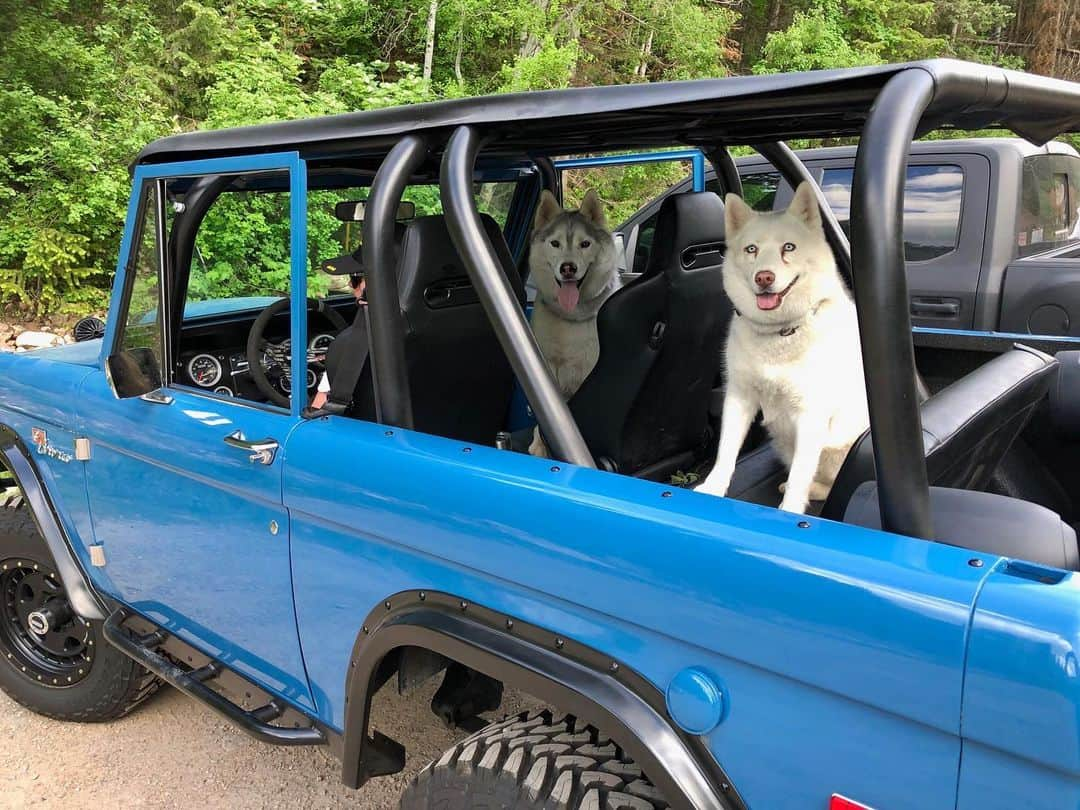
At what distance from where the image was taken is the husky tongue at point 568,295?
3.57 meters

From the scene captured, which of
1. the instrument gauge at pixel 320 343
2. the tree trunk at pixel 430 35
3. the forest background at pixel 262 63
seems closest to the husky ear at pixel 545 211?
the instrument gauge at pixel 320 343

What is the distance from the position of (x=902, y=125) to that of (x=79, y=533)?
9.29ft

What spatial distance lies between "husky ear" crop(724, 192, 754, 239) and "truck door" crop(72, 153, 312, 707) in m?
1.18

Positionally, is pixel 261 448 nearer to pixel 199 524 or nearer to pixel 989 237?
pixel 199 524

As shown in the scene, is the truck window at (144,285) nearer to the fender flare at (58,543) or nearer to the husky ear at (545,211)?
the fender flare at (58,543)

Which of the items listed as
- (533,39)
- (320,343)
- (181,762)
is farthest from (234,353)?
(533,39)

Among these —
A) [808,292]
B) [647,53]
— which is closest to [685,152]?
[808,292]

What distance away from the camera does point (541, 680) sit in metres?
1.53

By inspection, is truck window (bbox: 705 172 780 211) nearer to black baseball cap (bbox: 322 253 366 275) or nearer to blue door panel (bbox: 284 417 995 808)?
black baseball cap (bbox: 322 253 366 275)

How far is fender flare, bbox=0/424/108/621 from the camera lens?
283 cm

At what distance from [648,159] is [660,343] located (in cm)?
134

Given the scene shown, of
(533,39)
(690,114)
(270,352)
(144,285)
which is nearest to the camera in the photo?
(690,114)

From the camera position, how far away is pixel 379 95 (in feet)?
39.4

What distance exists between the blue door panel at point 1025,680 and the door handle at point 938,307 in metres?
5.15
